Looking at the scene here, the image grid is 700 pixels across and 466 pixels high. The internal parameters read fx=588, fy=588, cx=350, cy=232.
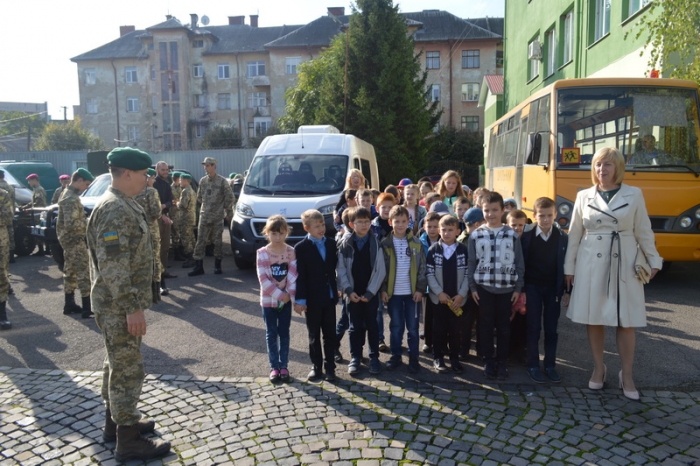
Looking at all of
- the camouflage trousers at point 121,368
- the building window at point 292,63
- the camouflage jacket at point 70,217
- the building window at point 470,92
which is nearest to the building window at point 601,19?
the camouflage jacket at point 70,217

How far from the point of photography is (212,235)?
10.8 metres

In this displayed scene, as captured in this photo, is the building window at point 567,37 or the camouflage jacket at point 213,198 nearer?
the camouflage jacket at point 213,198

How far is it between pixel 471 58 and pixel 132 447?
51.4m

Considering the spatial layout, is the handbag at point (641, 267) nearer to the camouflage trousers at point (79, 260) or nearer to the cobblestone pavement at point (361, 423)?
the cobblestone pavement at point (361, 423)

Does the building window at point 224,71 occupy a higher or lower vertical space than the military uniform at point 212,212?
higher

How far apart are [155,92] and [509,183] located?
175 ft

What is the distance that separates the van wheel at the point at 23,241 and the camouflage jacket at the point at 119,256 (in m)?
11.4

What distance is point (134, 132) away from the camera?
197 feet

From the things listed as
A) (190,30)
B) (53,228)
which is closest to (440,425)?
(53,228)

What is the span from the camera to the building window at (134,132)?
59812 mm

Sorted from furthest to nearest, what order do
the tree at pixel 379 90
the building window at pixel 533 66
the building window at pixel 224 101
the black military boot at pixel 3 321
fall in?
the building window at pixel 224 101, the tree at pixel 379 90, the building window at pixel 533 66, the black military boot at pixel 3 321

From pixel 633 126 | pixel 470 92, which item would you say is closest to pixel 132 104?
pixel 470 92

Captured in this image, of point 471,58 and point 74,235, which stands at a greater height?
point 471,58

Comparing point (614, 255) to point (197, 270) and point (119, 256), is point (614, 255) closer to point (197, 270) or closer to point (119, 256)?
point (119, 256)
